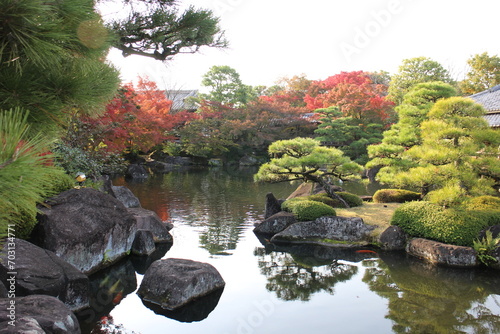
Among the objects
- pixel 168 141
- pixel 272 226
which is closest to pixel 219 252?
pixel 272 226

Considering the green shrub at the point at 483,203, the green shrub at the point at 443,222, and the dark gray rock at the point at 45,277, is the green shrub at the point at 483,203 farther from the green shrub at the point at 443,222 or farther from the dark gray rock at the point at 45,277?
the dark gray rock at the point at 45,277

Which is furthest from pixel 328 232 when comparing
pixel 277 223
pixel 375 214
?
pixel 375 214

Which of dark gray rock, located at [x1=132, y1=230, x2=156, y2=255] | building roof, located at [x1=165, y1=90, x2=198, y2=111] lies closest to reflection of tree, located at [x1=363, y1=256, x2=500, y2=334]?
dark gray rock, located at [x1=132, y1=230, x2=156, y2=255]

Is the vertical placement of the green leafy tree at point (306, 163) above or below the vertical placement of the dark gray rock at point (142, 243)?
above

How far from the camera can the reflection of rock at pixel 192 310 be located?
4.27 meters

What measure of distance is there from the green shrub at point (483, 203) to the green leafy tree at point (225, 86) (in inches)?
871

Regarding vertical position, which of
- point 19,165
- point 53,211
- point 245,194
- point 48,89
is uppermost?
point 48,89

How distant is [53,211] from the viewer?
513 centimetres

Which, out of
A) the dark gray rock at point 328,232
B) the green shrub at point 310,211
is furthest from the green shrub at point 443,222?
the green shrub at point 310,211

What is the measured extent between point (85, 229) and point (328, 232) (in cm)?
470

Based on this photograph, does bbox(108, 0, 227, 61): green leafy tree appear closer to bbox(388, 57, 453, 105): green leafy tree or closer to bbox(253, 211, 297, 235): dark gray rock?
bbox(253, 211, 297, 235): dark gray rock

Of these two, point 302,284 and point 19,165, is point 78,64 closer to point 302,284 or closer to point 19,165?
point 19,165

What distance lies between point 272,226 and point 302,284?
2725 millimetres

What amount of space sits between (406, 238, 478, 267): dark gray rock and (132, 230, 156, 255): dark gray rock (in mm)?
4976
